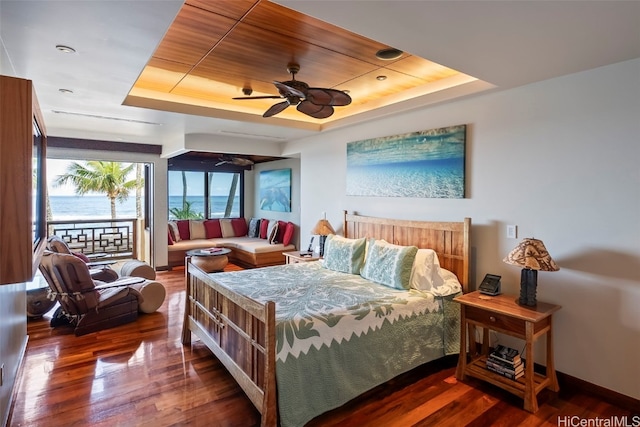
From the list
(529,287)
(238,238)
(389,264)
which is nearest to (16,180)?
(389,264)

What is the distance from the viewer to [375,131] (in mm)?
4367

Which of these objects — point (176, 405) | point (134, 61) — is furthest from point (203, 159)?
point (176, 405)

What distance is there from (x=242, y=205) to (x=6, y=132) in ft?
24.7

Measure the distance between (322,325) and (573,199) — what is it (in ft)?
7.11

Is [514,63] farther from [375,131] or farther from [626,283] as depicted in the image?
[375,131]

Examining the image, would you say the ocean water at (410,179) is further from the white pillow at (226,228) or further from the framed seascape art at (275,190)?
the white pillow at (226,228)

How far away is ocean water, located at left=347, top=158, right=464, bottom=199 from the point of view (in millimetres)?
3479

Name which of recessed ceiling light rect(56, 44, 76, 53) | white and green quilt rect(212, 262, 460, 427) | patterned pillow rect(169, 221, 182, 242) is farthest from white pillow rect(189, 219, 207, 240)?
recessed ceiling light rect(56, 44, 76, 53)

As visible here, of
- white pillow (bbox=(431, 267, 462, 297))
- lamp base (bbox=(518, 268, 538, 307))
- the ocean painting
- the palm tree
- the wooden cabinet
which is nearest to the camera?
the wooden cabinet

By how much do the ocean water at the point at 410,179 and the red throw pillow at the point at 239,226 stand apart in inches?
179

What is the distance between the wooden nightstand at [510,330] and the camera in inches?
98.7

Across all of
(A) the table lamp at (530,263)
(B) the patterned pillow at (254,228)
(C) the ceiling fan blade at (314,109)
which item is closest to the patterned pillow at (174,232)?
(B) the patterned pillow at (254,228)

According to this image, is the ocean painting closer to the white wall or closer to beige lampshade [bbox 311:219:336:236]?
the white wall

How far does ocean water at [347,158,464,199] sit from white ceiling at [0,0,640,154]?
2.89 ft
